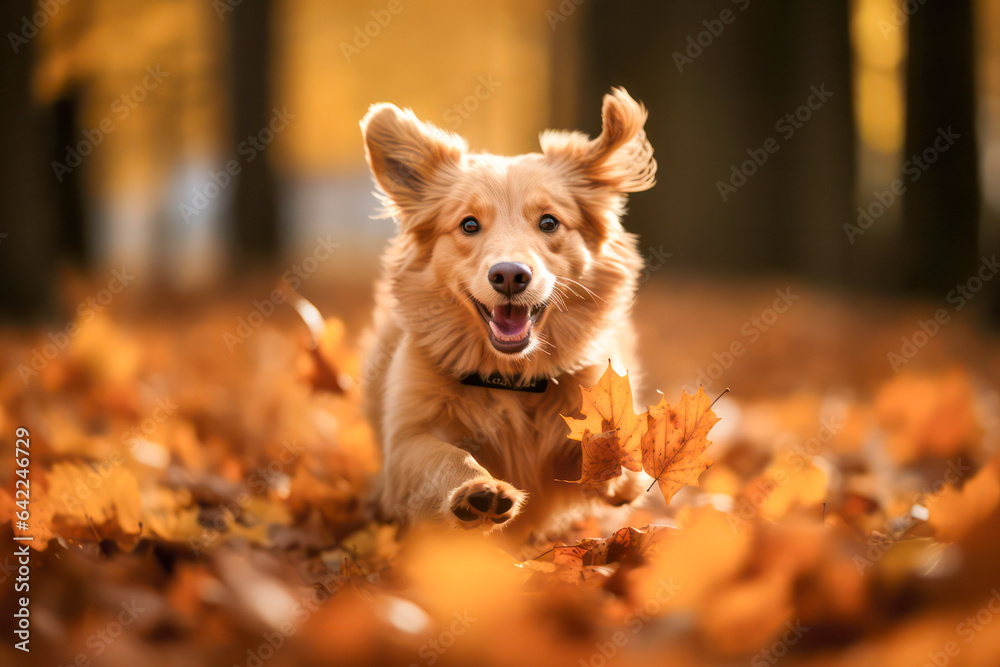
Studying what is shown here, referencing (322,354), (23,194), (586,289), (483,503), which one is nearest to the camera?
(483,503)

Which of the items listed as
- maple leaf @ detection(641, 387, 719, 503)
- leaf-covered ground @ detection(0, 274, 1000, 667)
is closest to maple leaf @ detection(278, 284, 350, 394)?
leaf-covered ground @ detection(0, 274, 1000, 667)

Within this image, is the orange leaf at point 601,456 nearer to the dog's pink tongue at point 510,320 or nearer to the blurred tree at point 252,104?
the dog's pink tongue at point 510,320

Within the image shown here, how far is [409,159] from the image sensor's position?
8.87 feet

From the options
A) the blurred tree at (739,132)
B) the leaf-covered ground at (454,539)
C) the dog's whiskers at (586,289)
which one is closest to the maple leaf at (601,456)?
the leaf-covered ground at (454,539)

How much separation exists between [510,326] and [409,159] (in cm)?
85

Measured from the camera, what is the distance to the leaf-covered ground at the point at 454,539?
138 cm

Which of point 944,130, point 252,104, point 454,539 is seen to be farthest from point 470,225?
point 252,104

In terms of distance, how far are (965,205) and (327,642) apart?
6.48 m

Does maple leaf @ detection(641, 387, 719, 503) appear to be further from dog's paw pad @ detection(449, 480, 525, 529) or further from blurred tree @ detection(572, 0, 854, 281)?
blurred tree @ detection(572, 0, 854, 281)

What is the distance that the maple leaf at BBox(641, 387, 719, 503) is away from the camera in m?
1.90

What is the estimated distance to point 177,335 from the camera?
6742 millimetres

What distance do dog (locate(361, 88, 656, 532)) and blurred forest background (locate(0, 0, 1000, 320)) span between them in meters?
1.35

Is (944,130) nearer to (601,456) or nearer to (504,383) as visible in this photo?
(504,383)

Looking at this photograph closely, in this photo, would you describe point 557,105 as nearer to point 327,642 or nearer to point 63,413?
point 63,413
